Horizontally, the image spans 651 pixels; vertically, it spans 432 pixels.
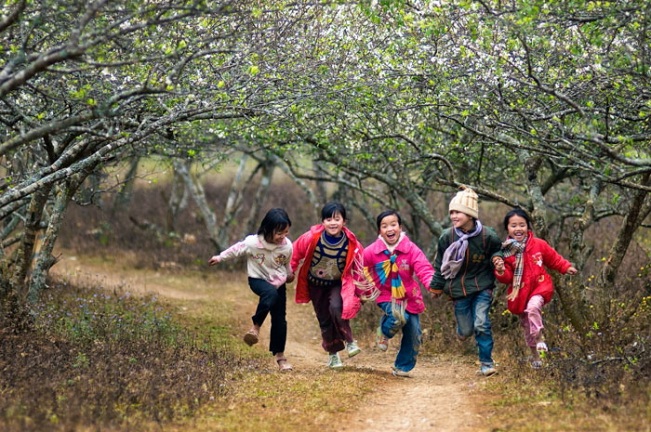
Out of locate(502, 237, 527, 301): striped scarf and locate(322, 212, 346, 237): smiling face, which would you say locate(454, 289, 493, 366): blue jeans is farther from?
locate(322, 212, 346, 237): smiling face

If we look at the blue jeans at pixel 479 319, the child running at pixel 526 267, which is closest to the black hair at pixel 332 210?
the blue jeans at pixel 479 319

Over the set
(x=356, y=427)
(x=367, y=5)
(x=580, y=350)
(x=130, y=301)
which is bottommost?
(x=130, y=301)

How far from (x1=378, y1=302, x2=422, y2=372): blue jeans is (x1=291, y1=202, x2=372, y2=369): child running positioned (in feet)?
1.16

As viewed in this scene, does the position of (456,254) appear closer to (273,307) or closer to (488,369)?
(488,369)

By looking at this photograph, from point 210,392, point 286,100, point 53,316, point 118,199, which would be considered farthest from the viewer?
point 118,199

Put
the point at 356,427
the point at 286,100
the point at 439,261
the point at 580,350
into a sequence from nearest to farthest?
the point at 356,427 → the point at 580,350 → the point at 439,261 → the point at 286,100

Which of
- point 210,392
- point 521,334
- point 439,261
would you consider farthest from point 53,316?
point 521,334

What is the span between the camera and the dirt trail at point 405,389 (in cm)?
738

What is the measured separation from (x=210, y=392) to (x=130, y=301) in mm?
6784

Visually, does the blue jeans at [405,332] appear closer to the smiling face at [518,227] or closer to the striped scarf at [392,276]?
the striped scarf at [392,276]

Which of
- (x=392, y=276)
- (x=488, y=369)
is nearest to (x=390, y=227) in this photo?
(x=392, y=276)

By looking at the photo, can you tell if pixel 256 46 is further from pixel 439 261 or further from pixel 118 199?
pixel 118 199

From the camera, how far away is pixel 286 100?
33.2 ft

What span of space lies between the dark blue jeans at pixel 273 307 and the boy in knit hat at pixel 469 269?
1809mm
